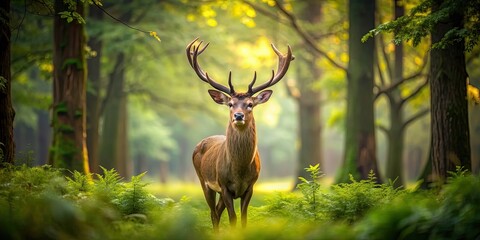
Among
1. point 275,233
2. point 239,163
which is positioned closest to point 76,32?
point 239,163

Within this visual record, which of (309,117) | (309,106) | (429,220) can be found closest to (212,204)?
(429,220)

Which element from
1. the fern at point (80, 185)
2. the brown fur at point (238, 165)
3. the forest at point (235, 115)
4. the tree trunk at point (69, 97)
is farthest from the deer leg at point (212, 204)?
the tree trunk at point (69, 97)

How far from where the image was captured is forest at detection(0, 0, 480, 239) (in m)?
5.07

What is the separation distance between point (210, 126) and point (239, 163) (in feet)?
114

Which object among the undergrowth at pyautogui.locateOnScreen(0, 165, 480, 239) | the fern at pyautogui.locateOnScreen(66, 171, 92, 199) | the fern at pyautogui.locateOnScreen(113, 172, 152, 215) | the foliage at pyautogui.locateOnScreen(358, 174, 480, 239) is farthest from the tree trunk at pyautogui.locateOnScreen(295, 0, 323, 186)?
the foliage at pyautogui.locateOnScreen(358, 174, 480, 239)

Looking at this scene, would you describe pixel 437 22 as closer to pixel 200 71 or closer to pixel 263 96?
pixel 263 96

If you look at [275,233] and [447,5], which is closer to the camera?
[275,233]

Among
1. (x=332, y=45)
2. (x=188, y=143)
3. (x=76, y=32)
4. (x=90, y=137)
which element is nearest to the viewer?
(x=76, y=32)

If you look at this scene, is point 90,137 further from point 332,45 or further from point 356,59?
point 332,45

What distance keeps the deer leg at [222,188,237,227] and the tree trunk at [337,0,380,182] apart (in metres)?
4.58

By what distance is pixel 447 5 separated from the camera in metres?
7.64

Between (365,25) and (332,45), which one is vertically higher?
(332,45)

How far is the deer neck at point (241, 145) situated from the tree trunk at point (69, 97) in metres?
3.54

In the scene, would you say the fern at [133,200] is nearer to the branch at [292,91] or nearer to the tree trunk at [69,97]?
the tree trunk at [69,97]
